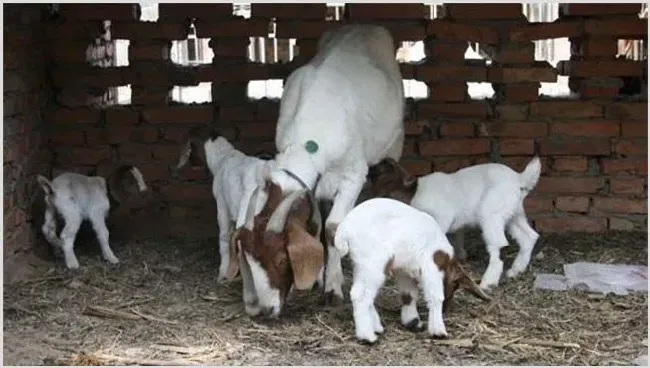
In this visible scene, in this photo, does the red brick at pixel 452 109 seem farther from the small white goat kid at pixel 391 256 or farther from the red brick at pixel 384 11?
the small white goat kid at pixel 391 256

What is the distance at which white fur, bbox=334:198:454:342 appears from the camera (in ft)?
17.6

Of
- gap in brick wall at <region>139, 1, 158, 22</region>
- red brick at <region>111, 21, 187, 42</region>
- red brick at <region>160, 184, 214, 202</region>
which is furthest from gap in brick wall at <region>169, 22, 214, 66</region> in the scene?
red brick at <region>160, 184, 214, 202</region>

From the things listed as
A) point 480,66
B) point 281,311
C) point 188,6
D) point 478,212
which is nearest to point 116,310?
point 281,311

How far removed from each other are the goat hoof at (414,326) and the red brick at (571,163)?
272 cm

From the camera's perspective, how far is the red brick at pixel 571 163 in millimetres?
7996

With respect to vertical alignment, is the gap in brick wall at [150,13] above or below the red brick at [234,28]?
above

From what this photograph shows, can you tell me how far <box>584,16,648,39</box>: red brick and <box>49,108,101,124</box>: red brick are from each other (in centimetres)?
319

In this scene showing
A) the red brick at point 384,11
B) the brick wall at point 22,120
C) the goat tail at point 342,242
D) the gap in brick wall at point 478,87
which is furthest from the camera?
the gap in brick wall at point 478,87

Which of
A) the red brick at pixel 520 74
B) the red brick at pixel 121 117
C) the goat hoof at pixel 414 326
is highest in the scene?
the red brick at pixel 520 74

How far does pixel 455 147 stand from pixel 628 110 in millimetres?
1121

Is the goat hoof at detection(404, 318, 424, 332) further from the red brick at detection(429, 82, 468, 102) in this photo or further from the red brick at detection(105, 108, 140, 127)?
the red brick at detection(105, 108, 140, 127)

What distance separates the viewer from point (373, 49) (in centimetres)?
705

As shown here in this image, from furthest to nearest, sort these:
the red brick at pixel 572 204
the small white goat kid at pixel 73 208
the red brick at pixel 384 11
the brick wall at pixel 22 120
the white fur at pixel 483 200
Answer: the red brick at pixel 572 204
the red brick at pixel 384 11
the small white goat kid at pixel 73 208
the brick wall at pixel 22 120
the white fur at pixel 483 200

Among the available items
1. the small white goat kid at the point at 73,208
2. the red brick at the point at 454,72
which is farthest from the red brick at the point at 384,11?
the small white goat kid at the point at 73,208
